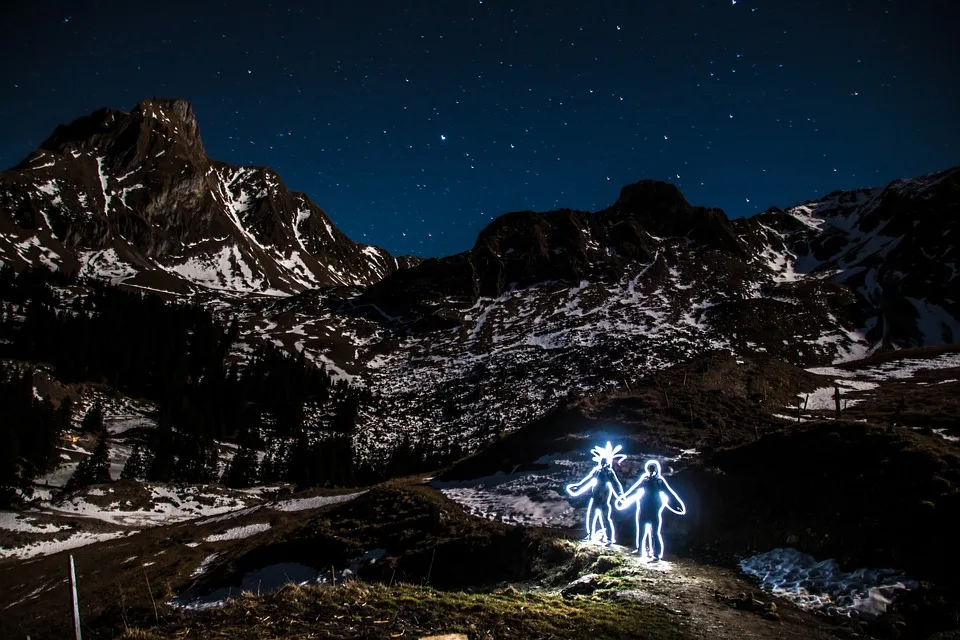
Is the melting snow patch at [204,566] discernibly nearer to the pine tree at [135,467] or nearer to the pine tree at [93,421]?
the pine tree at [135,467]

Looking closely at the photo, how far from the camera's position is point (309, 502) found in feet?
149

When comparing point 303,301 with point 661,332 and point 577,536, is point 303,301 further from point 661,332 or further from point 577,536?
point 577,536

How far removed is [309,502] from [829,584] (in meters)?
42.1

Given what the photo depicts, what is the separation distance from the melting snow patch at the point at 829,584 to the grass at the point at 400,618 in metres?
4.02

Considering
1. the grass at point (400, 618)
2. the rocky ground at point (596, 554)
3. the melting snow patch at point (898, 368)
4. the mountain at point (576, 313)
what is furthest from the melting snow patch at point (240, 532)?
the melting snow patch at point (898, 368)

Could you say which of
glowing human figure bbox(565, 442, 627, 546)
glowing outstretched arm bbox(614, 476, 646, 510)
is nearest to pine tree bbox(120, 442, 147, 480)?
glowing human figure bbox(565, 442, 627, 546)

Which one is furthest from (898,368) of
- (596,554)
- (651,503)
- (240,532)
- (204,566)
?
(204,566)

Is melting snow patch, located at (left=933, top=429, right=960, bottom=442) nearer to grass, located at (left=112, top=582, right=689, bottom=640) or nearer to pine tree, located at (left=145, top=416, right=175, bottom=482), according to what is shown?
grass, located at (left=112, top=582, right=689, bottom=640)

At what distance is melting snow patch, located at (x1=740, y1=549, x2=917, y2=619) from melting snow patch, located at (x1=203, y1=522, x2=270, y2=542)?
32584mm

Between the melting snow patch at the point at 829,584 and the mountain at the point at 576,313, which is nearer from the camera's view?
the melting snow patch at the point at 829,584

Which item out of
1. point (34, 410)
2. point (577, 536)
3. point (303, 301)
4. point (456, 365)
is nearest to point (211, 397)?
point (34, 410)

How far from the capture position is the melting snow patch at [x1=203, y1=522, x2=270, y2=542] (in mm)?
35094

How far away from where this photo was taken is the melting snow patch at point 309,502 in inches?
1716

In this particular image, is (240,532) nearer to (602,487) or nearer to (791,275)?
(602,487)
